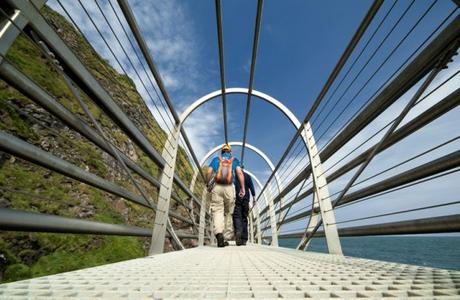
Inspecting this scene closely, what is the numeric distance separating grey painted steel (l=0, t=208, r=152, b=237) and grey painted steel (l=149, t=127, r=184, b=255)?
83 centimetres

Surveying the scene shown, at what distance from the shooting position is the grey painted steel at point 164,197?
6.90 feet

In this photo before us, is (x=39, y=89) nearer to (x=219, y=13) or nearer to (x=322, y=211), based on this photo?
(x=219, y=13)

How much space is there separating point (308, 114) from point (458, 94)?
1671 mm

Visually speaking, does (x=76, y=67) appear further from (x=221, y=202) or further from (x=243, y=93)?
(x=221, y=202)

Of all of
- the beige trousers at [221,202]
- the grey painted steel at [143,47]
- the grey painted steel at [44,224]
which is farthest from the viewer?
the beige trousers at [221,202]

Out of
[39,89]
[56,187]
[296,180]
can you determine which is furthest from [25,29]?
[56,187]

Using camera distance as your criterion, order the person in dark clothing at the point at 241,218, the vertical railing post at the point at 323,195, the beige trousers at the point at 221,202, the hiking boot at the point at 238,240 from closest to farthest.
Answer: the vertical railing post at the point at 323,195 < the beige trousers at the point at 221,202 < the hiking boot at the point at 238,240 < the person in dark clothing at the point at 241,218

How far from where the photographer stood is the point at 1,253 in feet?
12.4

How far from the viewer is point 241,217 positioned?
17.2 ft

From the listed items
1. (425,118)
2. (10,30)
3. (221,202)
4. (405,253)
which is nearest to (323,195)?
(425,118)

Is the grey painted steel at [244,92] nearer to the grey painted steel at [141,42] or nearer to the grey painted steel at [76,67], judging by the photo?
the grey painted steel at [141,42]

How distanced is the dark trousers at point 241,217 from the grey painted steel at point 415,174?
3514 millimetres

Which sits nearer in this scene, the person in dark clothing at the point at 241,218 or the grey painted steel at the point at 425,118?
the grey painted steel at the point at 425,118

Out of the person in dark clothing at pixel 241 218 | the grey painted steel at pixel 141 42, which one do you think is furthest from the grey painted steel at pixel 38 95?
the person in dark clothing at pixel 241 218
